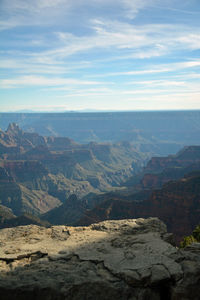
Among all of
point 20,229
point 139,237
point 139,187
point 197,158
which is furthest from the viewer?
point 197,158

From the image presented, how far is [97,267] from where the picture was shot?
9078 mm

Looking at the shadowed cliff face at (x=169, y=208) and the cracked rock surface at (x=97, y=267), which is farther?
the shadowed cliff face at (x=169, y=208)

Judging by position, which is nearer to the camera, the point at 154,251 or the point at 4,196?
the point at 154,251

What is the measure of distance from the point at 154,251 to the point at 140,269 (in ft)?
4.51

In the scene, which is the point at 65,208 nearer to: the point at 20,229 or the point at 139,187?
the point at 139,187

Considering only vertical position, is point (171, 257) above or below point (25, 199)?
above

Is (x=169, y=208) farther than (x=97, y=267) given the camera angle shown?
Yes

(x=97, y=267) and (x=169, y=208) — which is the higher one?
(x=97, y=267)

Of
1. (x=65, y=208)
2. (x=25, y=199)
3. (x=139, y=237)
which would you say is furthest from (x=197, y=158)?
(x=139, y=237)

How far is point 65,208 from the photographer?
12069cm

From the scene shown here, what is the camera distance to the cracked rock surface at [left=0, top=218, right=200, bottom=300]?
313 inches

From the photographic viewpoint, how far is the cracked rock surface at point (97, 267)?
7957 mm

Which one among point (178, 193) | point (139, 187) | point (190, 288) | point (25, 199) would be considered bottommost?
point (25, 199)

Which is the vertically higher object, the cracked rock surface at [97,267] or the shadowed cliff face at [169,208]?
the cracked rock surface at [97,267]
